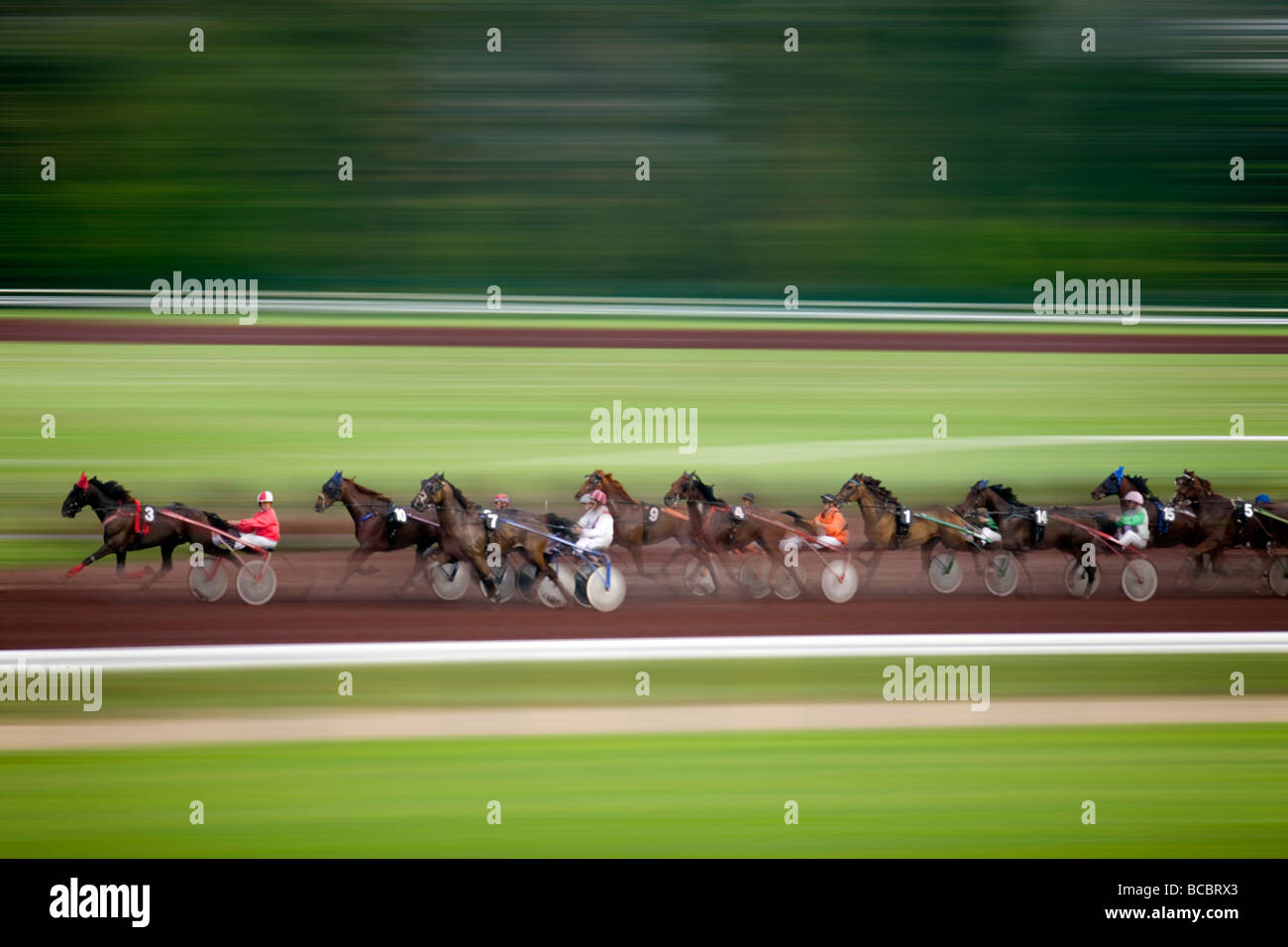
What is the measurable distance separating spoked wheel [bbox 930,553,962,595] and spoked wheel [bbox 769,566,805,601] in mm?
850

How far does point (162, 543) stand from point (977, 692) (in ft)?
14.3

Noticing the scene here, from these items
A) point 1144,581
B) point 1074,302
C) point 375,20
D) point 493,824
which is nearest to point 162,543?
point 493,824

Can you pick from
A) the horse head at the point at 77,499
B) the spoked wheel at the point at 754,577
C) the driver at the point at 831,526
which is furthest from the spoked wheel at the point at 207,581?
the driver at the point at 831,526

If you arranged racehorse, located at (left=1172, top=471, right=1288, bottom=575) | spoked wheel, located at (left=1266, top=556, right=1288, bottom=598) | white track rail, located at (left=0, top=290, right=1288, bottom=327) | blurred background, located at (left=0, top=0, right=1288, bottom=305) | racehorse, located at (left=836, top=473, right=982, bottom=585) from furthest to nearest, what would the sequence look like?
1. blurred background, located at (left=0, top=0, right=1288, bottom=305)
2. white track rail, located at (left=0, top=290, right=1288, bottom=327)
3. spoked wheel, located at (left=1266, top=556, right=1288, bottom=598)
4. racehorse, located at (left=1172, top=471, right=1288, bottom=575)
5. racehorse, located at (left=836, top=473, right=982, bottom=585)

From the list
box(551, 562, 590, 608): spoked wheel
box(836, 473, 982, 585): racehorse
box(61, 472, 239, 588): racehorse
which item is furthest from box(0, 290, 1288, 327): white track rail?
box(551, 562, 590, 608): spoked wheel

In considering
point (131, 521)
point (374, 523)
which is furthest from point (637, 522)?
point (131, 521)

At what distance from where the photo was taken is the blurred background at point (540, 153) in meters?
11.4

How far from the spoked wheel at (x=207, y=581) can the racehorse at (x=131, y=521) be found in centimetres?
17

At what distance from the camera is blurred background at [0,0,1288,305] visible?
11.4 m

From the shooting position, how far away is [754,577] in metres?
6.97

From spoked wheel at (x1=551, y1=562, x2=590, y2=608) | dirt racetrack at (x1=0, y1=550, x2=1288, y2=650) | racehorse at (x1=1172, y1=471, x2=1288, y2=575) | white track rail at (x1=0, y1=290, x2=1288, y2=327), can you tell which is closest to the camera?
dirt racetrack at (x1=0, y1=550, x2=1288, y2=650)

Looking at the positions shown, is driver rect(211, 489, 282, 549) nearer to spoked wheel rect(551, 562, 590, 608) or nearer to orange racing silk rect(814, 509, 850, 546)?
spoked wheel rect(551, 562, 590, 608)

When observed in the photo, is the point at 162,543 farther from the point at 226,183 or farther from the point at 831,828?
the point at 226,183

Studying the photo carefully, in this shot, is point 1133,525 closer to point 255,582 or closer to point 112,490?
point 255,582
